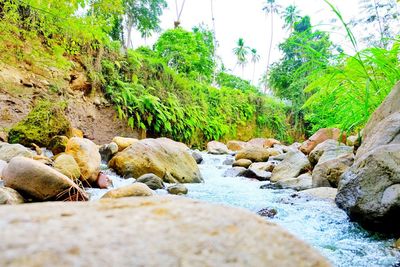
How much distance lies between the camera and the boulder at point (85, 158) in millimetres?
3758

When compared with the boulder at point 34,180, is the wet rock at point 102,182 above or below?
below

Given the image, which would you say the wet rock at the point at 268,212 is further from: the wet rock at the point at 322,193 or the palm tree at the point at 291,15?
the palm tree at the point at 291,15

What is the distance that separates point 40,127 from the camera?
5.57 meters

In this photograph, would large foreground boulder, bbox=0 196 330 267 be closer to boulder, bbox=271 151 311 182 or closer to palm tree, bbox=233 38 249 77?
boulder, bbox=271 151 311 182

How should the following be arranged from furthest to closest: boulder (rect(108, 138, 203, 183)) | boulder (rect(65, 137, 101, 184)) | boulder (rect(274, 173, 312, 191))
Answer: boulder (rect(108, 138, 203, 183)) < boulder (rect(274, 173, 312, 191)) < boulder (rect(65, 137, 101, 184))

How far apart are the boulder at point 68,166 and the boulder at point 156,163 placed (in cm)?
99

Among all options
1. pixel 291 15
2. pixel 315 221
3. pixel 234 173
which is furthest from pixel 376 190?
pixel 291 15

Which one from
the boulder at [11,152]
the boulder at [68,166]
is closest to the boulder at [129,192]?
the boulder at [68,166]

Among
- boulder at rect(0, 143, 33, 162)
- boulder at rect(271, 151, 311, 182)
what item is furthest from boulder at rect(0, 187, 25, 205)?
boulder at rect(271, 151, 311, 182)

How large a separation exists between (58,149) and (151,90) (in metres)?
5.83

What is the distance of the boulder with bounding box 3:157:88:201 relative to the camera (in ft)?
9.16

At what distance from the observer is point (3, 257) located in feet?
1.91

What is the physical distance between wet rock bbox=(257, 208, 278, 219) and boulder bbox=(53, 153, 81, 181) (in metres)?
2.11

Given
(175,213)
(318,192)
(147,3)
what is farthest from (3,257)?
(147,3)
